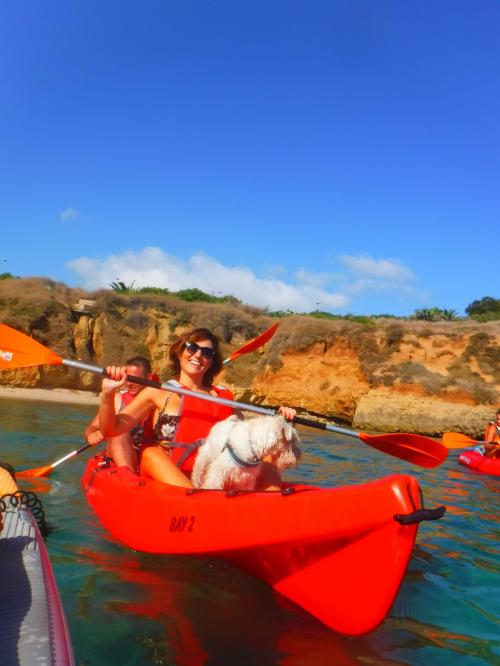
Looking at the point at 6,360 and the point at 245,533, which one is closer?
the point at 245,533

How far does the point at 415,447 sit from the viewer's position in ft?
11.1

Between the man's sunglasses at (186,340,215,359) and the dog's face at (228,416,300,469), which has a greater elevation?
the man's sunglasses at (186,340,215,359)

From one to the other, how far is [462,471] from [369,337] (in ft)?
31.1

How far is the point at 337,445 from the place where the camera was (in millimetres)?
9977

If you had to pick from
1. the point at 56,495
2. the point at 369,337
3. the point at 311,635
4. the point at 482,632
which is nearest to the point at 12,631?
the point at 311,635

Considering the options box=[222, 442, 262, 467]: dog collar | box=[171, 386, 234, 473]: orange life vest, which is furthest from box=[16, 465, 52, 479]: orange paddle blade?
box=[222, 442, 262, 467]: dog collar

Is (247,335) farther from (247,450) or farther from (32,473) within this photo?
(247,450)

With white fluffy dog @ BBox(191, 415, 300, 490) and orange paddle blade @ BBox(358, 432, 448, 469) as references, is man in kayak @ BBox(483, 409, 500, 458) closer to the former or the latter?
orange paddle blade @ BBox(358, 432, 448, 469)

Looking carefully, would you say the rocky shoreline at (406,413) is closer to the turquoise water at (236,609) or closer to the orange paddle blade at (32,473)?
the turquoise water at (236,609)

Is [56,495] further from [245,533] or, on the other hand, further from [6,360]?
[245,533]

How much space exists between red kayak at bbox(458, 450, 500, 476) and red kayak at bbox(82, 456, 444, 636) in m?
5.74

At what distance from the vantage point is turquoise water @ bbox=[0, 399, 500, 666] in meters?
2.32

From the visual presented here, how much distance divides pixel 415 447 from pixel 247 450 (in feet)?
3.76

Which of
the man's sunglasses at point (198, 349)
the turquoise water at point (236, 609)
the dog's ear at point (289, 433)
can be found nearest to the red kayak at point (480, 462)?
the turquoise water at point (236, 609)
